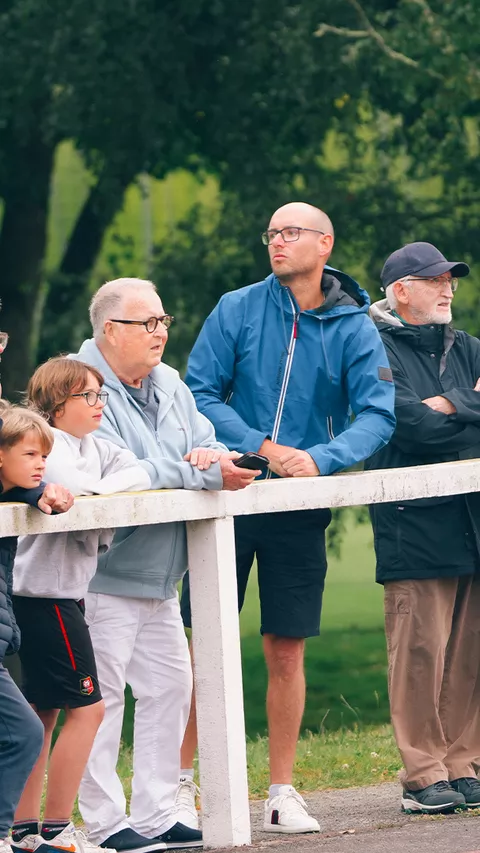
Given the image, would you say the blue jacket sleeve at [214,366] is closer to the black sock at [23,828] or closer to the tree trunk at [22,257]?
the black sock at [23,828]

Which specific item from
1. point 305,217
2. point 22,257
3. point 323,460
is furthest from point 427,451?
point 22,257

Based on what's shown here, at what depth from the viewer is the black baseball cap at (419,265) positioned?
221 inches

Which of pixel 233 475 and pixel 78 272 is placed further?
pixel 78 272

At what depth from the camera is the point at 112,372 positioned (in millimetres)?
4863

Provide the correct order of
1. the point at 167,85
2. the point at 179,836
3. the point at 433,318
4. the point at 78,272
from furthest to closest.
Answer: the point at 78,272 → the point at 167,85 → the point at 433,318 → the point at 179,836

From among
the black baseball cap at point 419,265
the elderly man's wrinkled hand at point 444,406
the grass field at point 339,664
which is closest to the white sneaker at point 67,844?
the elderly man's wrinkled hand at point 444,406

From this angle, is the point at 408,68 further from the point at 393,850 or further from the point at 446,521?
the point at 393,850

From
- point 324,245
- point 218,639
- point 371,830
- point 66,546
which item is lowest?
point 371,830

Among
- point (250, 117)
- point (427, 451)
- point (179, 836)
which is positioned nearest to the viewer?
point (179, 836)

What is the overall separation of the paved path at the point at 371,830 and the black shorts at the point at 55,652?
0.71 metres

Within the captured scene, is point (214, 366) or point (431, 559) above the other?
point (214, 366)

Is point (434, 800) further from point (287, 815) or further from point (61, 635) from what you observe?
point (61, 635)

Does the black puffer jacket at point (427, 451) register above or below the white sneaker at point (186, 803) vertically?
above

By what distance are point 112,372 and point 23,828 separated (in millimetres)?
1352
